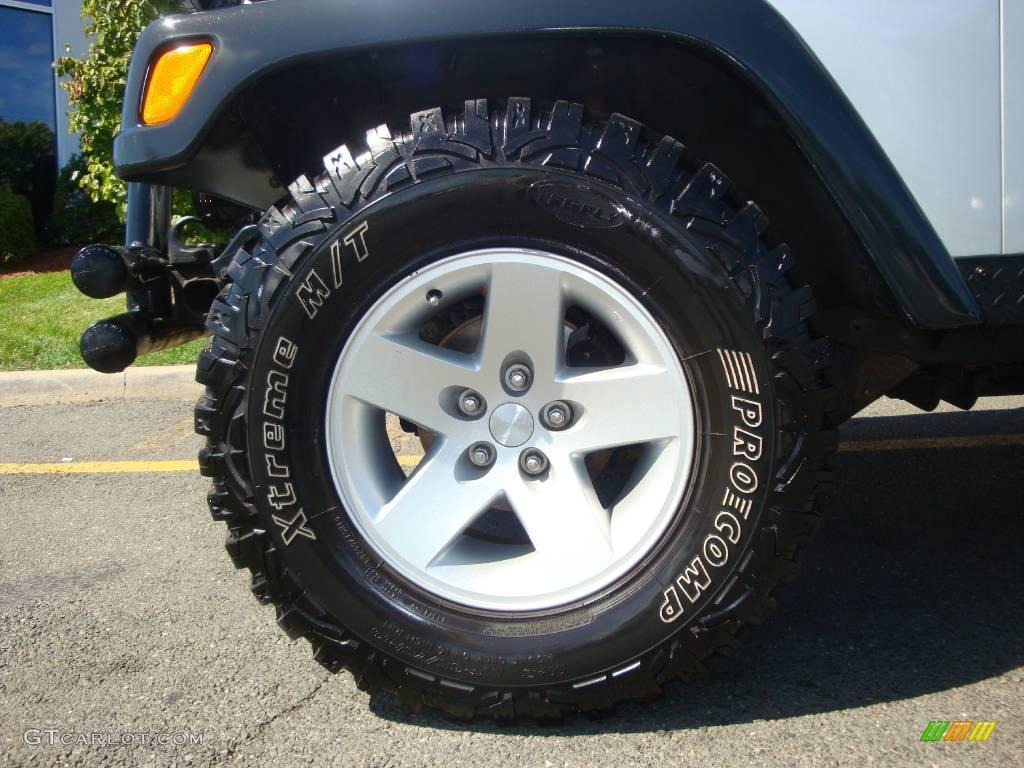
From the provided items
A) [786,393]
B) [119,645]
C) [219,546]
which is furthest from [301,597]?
[219,546]

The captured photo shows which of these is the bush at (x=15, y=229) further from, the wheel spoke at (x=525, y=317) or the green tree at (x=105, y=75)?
the wheel spoke at (x=525, y=317)

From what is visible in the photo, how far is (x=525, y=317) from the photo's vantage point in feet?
5.97

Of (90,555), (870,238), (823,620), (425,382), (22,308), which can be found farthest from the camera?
(22,308)

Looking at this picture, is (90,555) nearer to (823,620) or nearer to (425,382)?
(425,382)

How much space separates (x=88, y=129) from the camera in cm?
820

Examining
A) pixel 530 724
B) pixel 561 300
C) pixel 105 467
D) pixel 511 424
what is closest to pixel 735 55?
pixel 561 300

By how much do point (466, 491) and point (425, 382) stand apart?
0.24 metres

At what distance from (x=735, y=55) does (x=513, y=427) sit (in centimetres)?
83

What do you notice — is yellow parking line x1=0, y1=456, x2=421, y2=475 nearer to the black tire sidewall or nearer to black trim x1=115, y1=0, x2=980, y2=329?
the black tire sidewall

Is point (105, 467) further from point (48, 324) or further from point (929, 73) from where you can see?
point (929, 73)

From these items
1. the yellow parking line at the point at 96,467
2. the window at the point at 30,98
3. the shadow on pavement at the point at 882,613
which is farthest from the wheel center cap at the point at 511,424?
the window at the point at 30,98

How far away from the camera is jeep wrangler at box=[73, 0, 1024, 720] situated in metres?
1.72

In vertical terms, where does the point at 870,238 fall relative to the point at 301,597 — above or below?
above

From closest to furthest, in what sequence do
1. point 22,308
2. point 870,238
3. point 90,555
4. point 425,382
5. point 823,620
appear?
point 870,238, point 425,382, point 823,620, point 90,555, point 22,308
